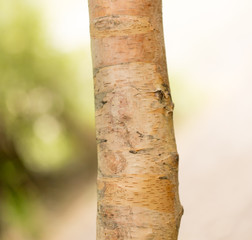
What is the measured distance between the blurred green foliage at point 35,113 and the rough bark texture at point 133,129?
136cm

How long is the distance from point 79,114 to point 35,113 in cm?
20

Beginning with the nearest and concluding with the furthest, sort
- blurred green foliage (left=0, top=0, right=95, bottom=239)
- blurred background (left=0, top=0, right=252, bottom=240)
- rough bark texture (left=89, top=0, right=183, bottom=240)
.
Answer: rough bark texture (left=89, top=0, right=183, bottom=240) < blurred background (left=0, top=0, right=252, bottom=240) < blurred green foliage (left=0, top=0, right=95, bottom=239)

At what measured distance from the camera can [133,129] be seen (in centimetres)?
49

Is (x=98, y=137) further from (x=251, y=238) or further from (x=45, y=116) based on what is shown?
(x=45, y=116)

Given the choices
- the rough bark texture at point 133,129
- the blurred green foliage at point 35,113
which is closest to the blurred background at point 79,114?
the blurred green foliage at point 35,113

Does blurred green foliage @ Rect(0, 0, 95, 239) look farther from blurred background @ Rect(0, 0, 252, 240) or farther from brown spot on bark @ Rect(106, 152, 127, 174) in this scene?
brown spot on bark @ Rect(106, 152, 127, 174)

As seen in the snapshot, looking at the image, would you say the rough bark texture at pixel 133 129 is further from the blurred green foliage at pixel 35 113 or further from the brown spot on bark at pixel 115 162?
the blurred green foliage at pixel 35 113

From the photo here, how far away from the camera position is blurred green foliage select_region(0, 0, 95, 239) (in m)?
1.88

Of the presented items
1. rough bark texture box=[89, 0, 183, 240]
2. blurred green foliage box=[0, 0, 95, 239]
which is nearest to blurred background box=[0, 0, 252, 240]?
blurred green foliage box=[0, 0, 95, 239]

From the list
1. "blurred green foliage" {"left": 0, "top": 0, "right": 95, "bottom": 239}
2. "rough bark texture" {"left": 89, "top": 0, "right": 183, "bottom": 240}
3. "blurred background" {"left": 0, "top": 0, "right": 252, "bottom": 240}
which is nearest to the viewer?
"rough bark texture" {"left": 89, "top": 0, "right": 183, "bottom": 240}

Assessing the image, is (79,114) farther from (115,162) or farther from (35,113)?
(115,162)

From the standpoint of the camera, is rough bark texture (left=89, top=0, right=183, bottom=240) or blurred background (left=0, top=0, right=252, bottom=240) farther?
blurred background (left=0, top=0, right=252, bottom=240)

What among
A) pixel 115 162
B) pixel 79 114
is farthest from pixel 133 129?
pixel 79 114

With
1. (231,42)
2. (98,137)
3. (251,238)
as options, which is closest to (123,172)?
(98,137)
